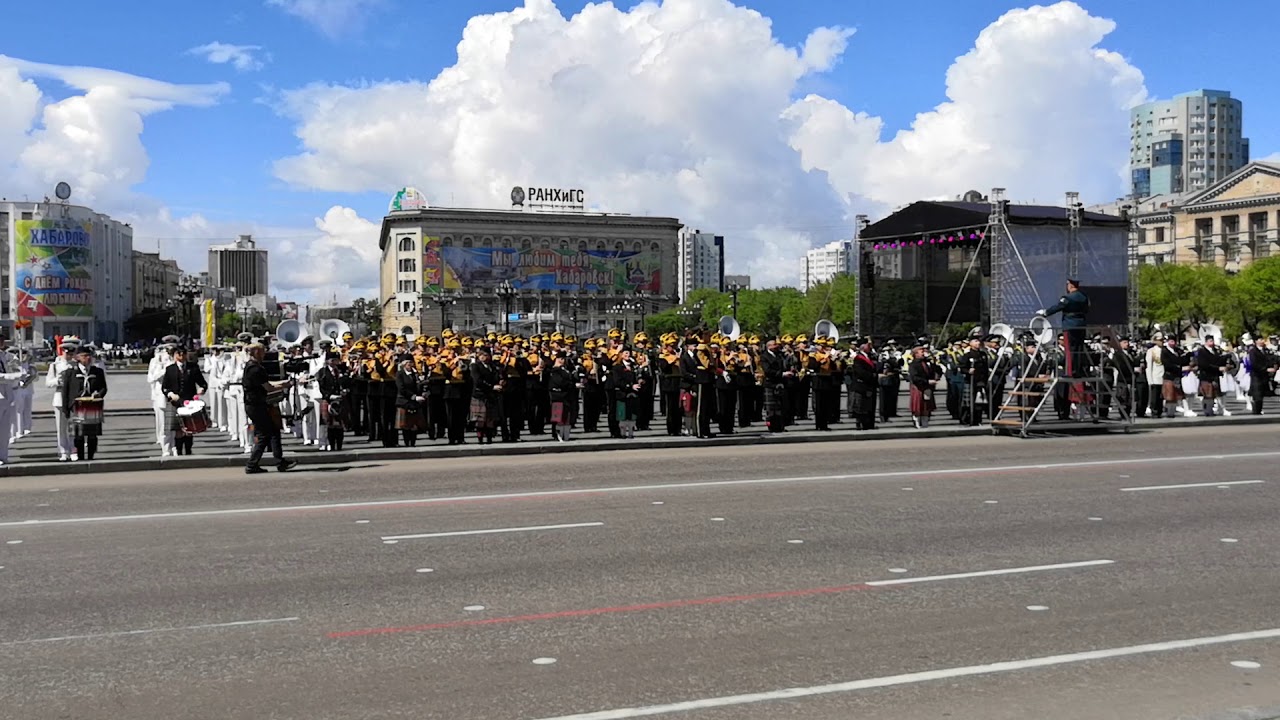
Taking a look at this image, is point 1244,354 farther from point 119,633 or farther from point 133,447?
point 119,633

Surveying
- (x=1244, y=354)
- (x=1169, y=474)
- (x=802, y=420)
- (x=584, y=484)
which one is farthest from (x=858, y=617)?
(x=1244, y=354)

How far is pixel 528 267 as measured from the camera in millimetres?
161750

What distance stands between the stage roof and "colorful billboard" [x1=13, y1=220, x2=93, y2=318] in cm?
13175

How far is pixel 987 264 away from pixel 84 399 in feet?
94.3

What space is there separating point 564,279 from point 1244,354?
132 m

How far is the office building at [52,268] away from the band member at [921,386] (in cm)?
13753

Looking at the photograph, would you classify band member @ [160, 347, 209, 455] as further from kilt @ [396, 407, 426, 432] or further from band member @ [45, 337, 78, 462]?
kilt @ [396, 407, 426, 432]

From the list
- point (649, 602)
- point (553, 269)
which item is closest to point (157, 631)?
point (649, 602)

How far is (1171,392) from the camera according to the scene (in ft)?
88.5

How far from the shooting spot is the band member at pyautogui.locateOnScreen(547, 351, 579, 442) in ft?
67.6

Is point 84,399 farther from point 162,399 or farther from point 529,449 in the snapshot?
point 529,449

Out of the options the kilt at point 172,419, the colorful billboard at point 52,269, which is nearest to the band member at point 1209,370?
the kilt at point 172,419

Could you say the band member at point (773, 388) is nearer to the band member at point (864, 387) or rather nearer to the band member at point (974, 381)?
the band member at point (864, 387)

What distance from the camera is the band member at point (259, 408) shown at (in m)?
16.4
